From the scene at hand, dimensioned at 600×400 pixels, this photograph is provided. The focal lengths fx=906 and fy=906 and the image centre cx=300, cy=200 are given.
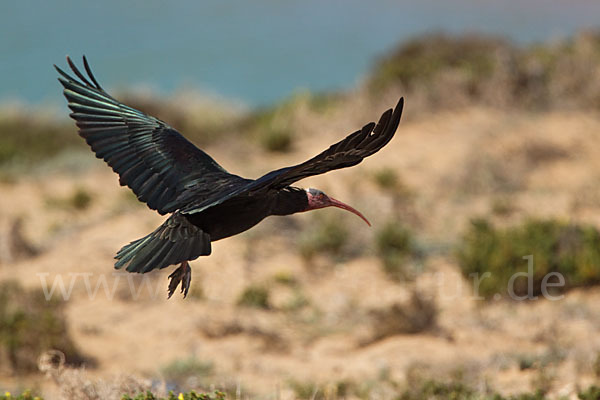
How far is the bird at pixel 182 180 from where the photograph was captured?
4.06m

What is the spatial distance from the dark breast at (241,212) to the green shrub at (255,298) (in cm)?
497

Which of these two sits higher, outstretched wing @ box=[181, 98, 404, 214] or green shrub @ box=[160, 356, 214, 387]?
outstretched wing @ box=[181, 98, 404, 214]

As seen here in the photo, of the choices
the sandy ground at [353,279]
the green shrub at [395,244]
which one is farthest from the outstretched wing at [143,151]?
the green shrub at [395,244]

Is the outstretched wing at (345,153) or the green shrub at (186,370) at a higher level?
the outstretched wing at (345,153)

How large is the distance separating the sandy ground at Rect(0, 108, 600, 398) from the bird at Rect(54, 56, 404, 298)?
89.9 inches

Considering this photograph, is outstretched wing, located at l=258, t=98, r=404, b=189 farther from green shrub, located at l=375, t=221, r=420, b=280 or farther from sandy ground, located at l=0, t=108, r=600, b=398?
green shrub, located at l=375, t=221, r=420, b=280

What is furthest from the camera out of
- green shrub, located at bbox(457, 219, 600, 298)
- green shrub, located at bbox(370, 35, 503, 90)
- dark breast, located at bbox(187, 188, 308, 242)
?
green shrub, located at bbox(370, 35, 503, 90)

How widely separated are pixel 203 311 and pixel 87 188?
246 inches

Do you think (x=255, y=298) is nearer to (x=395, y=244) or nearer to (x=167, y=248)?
(x=395, y=244)

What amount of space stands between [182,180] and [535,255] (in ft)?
17.3

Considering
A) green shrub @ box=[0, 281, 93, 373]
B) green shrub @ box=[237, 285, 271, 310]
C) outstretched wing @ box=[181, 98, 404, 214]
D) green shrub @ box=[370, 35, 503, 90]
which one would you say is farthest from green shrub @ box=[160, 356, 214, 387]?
green shrub @ box=[370, 35, 503, 90]

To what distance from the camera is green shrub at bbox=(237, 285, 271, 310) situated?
942cm

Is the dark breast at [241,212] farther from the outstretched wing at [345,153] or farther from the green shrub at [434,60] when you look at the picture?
the green shrub at [434,60]

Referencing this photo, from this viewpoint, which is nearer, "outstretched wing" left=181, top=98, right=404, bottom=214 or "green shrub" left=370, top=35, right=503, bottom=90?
"outstretched wing" left=181, top=98, right=404, bottom=214
